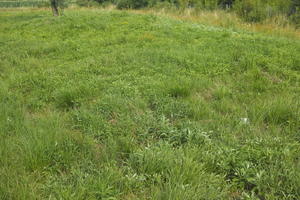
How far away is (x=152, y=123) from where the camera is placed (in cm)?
247

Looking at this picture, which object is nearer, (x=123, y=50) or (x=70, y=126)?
(x=70, y=126)

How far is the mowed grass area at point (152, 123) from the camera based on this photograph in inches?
64.8

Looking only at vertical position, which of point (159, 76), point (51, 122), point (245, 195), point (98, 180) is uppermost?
point (159, 76)

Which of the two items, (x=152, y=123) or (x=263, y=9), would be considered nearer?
(x=152, y=123)

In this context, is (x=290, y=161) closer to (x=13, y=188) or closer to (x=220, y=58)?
(x=13, y=188)

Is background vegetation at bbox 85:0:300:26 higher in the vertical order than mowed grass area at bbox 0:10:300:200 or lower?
higher

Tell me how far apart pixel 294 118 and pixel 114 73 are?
9.72 feet

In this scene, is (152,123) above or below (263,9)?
below

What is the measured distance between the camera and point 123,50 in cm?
529

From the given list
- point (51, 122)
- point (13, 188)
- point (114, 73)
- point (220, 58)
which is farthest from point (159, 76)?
point (13, 188)

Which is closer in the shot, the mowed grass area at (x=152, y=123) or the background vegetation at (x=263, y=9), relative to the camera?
the mowed grass area at (x=152, y=123)

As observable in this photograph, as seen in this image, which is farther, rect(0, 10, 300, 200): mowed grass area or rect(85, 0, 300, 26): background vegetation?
rect(85, 0, 300, 26): background vegetation

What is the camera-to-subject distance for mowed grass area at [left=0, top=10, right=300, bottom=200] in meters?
1.65

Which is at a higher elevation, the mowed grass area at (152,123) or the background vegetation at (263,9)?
the background vegetation at (263,9)
